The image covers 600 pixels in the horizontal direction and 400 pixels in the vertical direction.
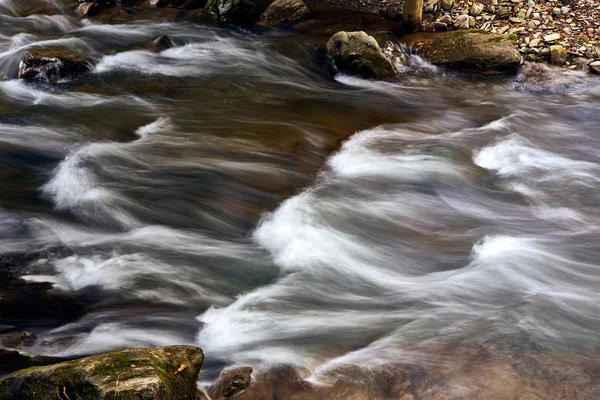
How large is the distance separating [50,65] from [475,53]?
22.2ft

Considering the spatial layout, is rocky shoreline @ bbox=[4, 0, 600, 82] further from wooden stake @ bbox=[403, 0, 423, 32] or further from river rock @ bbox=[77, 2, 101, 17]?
wooden stake @ bbox=[403, 0, 423, 32]

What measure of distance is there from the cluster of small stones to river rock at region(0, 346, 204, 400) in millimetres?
9084

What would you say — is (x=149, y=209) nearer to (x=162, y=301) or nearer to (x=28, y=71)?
(x=162, y=301)

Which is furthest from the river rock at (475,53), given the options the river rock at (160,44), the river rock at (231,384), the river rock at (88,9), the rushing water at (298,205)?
the river rock at (231,384)

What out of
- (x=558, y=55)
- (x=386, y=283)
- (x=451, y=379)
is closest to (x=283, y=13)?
(x=558, y=55)

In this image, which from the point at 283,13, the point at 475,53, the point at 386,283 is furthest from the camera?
the point at 283,13

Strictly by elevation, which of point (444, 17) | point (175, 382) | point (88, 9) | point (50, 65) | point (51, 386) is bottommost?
point (175, 382)

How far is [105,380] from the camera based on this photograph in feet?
11.8

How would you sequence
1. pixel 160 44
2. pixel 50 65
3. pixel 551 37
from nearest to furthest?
pixel 50 65 → pixel 551 37 → pixel 160 44

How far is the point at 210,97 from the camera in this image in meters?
9.57

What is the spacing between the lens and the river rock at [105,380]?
3.57m

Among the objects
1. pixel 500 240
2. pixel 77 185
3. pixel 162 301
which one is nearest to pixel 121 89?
pixel 77 185

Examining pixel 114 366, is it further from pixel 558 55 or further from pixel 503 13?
pixel 503 13

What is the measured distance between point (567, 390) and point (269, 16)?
381 inches
